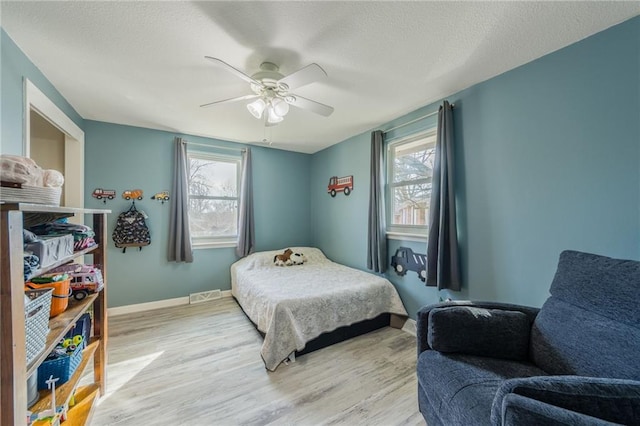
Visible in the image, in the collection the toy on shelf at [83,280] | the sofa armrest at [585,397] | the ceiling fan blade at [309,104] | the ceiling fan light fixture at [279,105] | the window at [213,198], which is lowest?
the sofa armrest at [585,397]

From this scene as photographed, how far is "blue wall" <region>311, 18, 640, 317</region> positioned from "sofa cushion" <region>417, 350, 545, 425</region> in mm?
862

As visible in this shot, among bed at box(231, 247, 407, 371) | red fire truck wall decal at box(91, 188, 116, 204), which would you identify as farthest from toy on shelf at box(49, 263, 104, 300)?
red fire truck wall decal at box(91, 188, 116, 204)

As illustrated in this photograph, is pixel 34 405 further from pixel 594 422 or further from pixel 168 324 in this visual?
pixel 594 422

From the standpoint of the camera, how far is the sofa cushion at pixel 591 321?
102cm

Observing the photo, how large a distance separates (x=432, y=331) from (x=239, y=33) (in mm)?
2122

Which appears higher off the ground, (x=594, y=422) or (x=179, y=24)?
(x=179, y=24)

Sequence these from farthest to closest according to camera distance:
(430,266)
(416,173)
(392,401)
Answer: (416,173)
(430,266)
(392,401)

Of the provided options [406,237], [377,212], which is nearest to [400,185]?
[377,212]

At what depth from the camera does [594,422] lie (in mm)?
678

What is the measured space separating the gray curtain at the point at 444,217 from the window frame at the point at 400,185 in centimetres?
24

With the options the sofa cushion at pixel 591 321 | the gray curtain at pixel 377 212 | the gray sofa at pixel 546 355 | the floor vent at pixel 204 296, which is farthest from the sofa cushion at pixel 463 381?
the floor vent at pixel 204 296

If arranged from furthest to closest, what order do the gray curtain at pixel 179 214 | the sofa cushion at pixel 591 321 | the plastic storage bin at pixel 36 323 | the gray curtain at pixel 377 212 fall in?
the gray curtain at pixel 179 214 → the gray curtain at pixel 377 212 → the sofa cushion at pixel 591 321 → the plastic storage bin at pixel 36 323

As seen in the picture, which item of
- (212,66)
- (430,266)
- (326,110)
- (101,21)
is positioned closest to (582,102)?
(430,266)

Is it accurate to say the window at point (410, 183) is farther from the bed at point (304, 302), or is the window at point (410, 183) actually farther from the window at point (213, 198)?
the window at point (213, 198)
